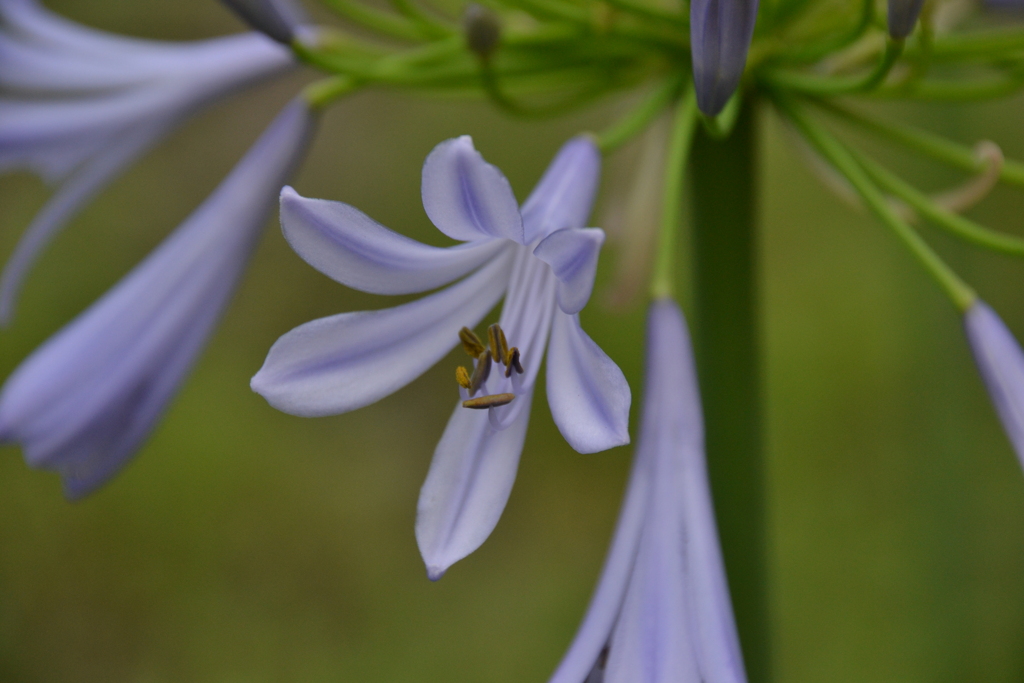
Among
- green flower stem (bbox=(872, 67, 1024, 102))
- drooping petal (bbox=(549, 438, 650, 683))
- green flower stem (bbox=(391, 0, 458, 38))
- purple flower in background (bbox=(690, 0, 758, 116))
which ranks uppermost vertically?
green flower stem (bbox=(872, 67, 1024, 102))

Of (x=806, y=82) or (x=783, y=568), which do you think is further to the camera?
(x=783, y=568)

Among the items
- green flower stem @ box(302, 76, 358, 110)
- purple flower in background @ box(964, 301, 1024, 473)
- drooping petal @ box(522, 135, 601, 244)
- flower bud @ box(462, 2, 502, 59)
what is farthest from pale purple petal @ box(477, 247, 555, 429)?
purple flower in background @ box(964, 301, 1024, 473)

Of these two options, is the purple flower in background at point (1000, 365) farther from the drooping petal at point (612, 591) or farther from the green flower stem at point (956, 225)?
the drooping petal at point (612, 591)

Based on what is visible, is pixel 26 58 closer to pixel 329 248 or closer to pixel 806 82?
pixel 329 248

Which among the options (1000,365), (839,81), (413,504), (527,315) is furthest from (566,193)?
(413,504)

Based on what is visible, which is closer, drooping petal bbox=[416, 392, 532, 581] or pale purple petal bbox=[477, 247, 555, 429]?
drooping petal bbox=[416, 392, 532, 581]

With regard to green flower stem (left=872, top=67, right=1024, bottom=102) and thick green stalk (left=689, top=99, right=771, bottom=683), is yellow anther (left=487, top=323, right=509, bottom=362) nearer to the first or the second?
thick green stalk (left=689, top=99, right=771, bottom=683)

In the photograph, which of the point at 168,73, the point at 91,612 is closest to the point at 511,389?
the point at 168,73
